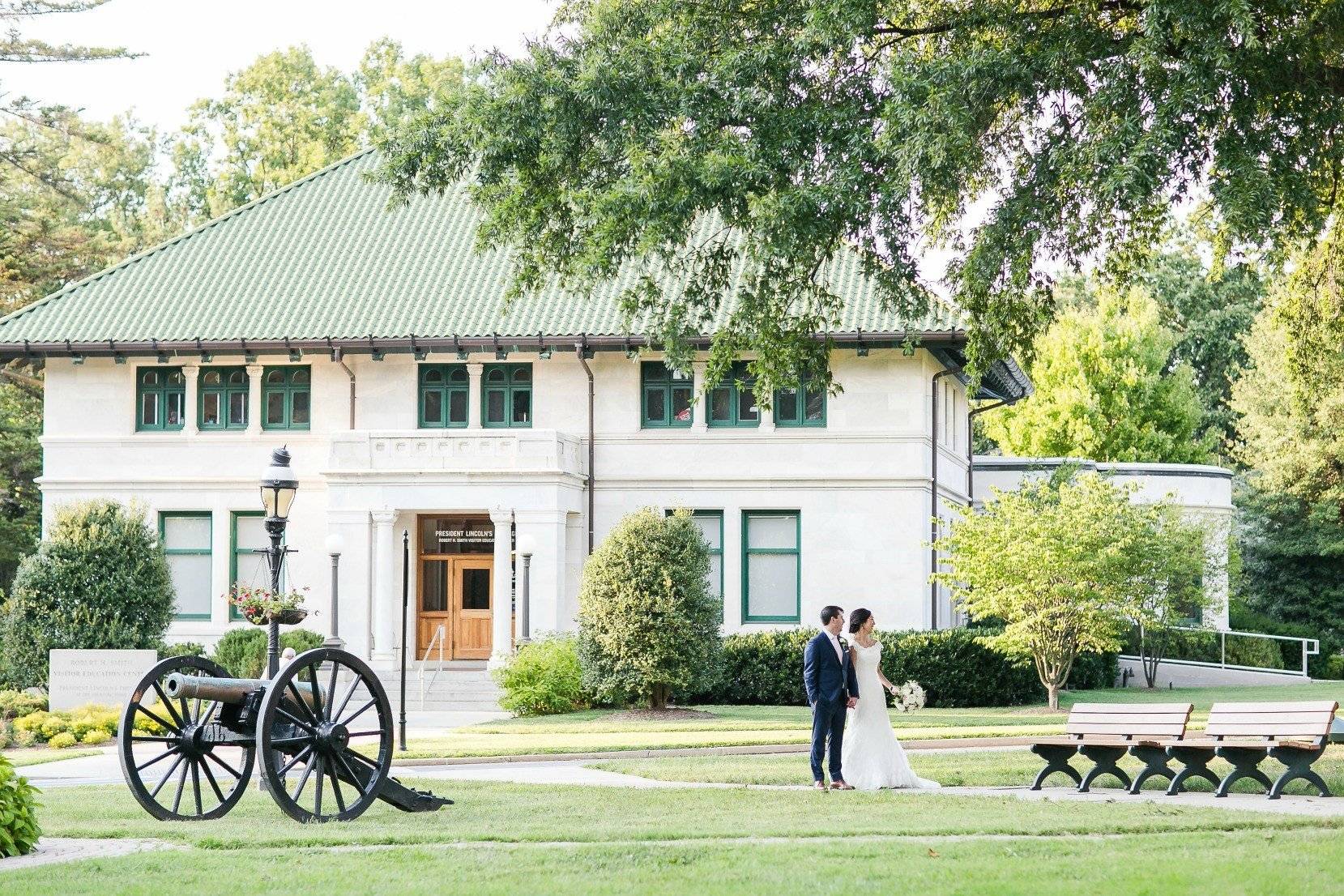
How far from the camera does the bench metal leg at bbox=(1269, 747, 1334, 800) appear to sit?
14.6 meters

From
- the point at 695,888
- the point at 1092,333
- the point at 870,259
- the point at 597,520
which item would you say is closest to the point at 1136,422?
the point at 1092,333

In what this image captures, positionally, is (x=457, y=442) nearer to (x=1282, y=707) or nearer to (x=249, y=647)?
(x=249, y=647)

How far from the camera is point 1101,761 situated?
634 inches

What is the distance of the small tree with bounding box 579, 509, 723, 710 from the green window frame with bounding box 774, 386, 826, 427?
254 inches

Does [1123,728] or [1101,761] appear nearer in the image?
[1123,728]

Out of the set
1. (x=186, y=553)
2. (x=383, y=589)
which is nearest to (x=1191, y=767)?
(x=383, y=589)

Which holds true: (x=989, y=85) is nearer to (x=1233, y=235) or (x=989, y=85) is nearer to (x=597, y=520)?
(x=1233, y=235)

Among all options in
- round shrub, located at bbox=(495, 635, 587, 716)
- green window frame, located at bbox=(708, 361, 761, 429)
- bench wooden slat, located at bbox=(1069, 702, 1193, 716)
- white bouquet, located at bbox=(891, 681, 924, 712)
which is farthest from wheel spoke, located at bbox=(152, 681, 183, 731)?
green window frame, located at bbox=(708, 361, 761, 429)

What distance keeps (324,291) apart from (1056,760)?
80.6ft

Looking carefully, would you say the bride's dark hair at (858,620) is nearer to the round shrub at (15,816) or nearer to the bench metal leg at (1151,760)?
the bench metal leg at (1151,760)

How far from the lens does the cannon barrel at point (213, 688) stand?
13.8 metres

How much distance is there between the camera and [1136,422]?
195 ft

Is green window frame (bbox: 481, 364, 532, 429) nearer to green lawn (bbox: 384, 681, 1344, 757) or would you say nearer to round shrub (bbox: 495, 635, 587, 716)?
round shrub (bbox: 495, 635, 587, 716)

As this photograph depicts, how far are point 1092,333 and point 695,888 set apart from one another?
51.9 m
